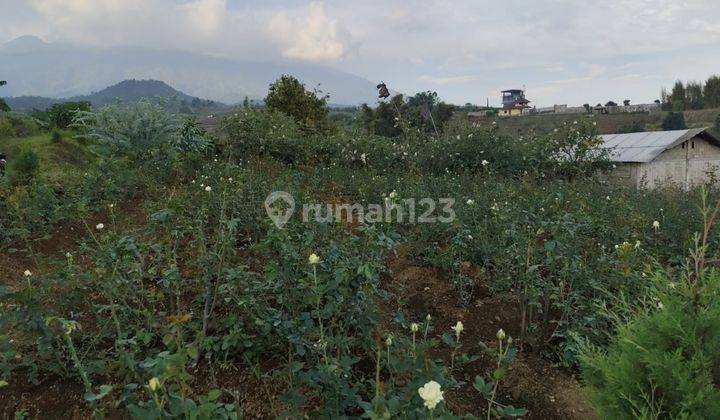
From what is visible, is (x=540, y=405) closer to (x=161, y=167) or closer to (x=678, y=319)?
(x=678, y=319)

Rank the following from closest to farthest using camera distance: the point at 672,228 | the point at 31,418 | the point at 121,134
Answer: the point at 31,418 < the point at 672,228 < the point at 121,134

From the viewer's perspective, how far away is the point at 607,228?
3.61 m

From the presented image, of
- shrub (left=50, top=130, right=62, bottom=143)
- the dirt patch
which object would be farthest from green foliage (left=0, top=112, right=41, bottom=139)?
the dirt patch

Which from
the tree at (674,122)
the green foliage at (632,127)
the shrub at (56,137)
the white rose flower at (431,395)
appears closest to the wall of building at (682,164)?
the shrub at (56,137)

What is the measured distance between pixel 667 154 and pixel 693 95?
122 ft

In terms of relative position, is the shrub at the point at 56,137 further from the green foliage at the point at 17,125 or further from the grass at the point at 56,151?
the green foliage at the point at 17,125

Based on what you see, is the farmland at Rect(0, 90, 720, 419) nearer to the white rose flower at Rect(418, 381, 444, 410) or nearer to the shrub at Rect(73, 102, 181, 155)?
the white rose flower at Rect(418, 381, 444, 410)

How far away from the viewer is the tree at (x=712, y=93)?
141 feet

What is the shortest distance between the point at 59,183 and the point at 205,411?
5894 mm

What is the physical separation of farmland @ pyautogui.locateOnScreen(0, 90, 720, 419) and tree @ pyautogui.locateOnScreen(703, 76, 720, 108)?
160 feet

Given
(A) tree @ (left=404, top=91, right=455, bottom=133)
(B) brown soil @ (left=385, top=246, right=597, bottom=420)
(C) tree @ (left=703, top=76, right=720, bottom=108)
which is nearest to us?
(B) brown soil @ (left=385, top=246, right=597, bottom=420)

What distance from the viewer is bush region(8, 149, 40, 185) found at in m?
5.51

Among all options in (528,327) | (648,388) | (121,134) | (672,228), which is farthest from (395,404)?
(121,134)

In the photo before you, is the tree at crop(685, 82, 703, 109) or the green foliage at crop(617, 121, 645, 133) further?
the tree at crop(685, 82, 703, 109)
